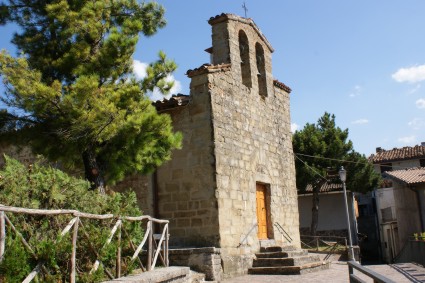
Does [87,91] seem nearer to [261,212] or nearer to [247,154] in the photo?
[247,154]

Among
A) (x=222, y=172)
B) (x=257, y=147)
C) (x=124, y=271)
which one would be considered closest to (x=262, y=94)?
(x=257, y=147)

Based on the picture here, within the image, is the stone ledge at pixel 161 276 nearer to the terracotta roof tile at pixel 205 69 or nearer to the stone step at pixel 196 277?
the stone step at pixel 196 277

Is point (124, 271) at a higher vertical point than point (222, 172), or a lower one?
lower

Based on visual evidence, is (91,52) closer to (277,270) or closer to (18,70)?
(18,70)

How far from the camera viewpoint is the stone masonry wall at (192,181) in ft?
34.7

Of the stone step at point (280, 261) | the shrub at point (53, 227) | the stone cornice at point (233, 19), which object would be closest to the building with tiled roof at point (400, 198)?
the stone step at point (280, 261)

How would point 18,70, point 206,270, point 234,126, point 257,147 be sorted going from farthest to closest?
point 257,147 → point 234,126 → point 206,270 → point 18,70

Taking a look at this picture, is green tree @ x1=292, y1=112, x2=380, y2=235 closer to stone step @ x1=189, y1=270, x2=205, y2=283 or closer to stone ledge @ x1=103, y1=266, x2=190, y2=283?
stone step @ x1=189, y1=270, x2=205, y2=283

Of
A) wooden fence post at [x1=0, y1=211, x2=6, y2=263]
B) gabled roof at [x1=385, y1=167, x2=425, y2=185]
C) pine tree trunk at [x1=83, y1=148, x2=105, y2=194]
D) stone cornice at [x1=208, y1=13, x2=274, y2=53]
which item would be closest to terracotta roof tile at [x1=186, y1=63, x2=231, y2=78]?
stone cornice at [x1=208, y1=13, x2=274, y2=53]

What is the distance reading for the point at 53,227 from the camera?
529cm

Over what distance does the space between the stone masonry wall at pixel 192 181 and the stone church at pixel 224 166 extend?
0.02 m

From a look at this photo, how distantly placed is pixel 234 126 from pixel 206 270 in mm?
3957

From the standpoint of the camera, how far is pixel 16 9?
8641mm

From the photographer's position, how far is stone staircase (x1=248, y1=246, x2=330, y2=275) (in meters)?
10.7
